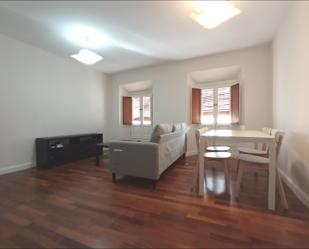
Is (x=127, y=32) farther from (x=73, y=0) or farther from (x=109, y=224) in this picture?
(x=109, y=224)

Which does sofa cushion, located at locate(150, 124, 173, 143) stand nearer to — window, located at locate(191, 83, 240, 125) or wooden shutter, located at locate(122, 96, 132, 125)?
window, located at locate(191, 83, 240, 125)

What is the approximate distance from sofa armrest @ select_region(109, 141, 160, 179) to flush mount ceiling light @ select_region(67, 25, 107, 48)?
2098 mm

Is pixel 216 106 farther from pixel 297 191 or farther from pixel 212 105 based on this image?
pixel 297 191

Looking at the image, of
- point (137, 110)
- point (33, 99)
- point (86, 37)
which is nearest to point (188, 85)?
point (137, 110)

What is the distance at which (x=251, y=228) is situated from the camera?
1536mm

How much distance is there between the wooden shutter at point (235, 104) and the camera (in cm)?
428

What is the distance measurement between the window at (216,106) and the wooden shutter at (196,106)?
0.51 ft

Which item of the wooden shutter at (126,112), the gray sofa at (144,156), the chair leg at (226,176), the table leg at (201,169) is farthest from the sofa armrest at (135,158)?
the wooden shutter at (126,112)

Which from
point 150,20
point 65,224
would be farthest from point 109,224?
point 150,20

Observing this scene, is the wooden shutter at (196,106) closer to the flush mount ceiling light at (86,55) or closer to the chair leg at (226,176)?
the chair leg at (226,176)

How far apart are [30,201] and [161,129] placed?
1.93m

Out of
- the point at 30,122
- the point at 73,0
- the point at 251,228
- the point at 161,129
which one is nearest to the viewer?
the point at 251,228

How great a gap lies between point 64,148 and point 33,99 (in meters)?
1.26

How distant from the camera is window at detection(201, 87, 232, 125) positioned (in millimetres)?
4734
